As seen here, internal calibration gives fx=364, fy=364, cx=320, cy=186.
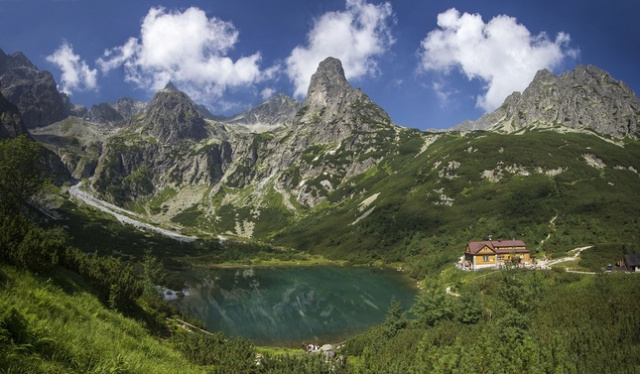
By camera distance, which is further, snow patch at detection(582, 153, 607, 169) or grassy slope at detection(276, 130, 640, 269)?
snow patch at detection(582, 153, 607, 169)

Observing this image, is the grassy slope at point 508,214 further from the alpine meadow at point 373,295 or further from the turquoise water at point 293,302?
the turquoise water at point 293,302

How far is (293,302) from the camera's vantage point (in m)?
83.1

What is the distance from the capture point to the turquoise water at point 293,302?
2303 inches

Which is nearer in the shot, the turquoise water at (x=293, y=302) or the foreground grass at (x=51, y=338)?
the foreground grass at (x=51, y=338)

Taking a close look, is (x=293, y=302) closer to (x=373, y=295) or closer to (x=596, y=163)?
(x=373, y=295)

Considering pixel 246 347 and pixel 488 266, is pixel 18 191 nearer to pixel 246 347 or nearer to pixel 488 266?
pixel 246 347

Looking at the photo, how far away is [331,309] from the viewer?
75500 millimetres

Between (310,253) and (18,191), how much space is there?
152335 millimetres

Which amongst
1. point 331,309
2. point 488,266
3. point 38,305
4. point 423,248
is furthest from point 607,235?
point 38,305

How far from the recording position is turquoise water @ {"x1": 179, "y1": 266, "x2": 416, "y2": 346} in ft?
192

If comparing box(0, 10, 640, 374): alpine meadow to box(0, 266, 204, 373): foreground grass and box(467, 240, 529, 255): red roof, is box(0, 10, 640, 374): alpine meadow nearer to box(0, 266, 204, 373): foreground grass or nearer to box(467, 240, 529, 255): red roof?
box(0, 266, 204, 373): foreground grass

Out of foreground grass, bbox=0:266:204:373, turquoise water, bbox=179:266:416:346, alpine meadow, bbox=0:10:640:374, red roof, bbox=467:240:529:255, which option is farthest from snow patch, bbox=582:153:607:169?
foreground grass, bbox=0:266:204:373

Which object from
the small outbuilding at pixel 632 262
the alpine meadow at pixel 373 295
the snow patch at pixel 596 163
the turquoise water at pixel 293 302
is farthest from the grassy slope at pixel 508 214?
the small outbuilding at pixel 632 262

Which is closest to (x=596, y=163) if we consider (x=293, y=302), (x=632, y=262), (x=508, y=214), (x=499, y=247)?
(x=508, y=214)
